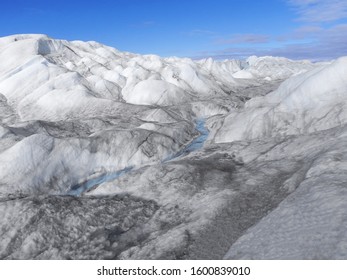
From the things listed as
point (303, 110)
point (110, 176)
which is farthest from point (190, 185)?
point (303, 110)

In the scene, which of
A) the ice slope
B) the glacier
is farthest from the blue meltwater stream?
the ice slope

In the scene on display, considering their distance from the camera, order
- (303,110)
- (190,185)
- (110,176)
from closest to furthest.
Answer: (190,185), (110,176), (303,110)

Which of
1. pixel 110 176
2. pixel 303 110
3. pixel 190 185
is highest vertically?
pixel 303 110

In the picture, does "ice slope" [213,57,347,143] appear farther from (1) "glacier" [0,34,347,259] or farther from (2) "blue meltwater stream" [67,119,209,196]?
(2) "blue meltwater stream" [67,119,209,196]

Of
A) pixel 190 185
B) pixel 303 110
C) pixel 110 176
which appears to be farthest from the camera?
pixel 303 110

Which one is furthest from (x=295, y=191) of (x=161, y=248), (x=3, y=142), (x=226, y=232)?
(x=3, y=142)

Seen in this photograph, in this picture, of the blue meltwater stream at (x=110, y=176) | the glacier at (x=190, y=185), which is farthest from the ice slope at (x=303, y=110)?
the blue meltwater stream at (x=110, y=176)

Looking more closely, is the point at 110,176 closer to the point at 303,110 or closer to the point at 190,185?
the point at 190,185

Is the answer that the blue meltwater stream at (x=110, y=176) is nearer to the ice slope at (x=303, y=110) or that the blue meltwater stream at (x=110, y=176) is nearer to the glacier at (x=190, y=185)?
the glacier at (x=190, y=185)

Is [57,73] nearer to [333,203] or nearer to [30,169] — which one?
[30,169]
